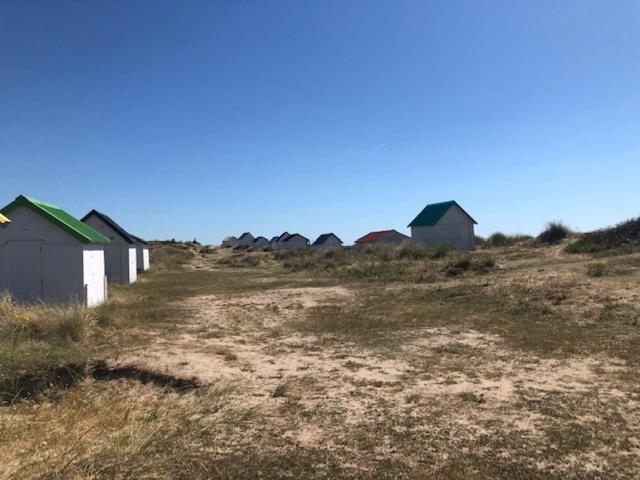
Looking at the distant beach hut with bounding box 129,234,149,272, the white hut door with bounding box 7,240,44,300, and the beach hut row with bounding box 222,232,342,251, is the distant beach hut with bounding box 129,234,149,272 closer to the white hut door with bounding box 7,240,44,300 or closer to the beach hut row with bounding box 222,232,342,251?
the white hut door with bounding box 7,240,44,300

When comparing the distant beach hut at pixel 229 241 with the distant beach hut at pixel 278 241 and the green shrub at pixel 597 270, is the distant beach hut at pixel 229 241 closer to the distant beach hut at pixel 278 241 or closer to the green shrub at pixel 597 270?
the distant beach hut at pixel 278 241

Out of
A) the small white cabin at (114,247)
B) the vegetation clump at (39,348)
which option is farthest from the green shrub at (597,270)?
the small white cabin at (114,247)

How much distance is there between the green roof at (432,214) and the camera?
4298 cm

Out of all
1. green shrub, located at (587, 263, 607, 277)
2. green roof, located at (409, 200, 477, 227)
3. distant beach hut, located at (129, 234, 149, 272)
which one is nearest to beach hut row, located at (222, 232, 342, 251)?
green roof, located at (409, 200, 477, 227)

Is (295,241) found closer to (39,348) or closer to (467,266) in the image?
(467,266)

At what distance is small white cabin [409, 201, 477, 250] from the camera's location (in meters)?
42.8

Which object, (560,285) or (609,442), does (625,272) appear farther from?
(609,442)

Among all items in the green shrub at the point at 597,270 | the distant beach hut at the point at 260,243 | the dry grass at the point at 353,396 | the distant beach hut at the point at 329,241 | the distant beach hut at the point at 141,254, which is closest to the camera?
the dry grass at the point at 353,396

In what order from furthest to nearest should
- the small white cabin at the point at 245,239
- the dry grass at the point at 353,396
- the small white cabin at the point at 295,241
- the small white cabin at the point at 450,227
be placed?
the small white cabin at the point at 245,239 → the small white cabin at the point at 295,241 → the small white cabin at the point at 450,227 → the dry grass at the point at 353,396

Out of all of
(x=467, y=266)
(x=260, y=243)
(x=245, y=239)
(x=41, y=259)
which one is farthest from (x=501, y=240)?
(x=245, y=239)

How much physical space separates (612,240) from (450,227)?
15.6 metres

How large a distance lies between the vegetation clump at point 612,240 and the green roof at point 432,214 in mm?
13183

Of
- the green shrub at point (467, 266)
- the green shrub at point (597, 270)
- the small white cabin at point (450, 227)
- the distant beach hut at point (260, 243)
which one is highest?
the distant beach hut at point (260, 243)

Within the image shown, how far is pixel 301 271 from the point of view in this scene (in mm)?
34625
